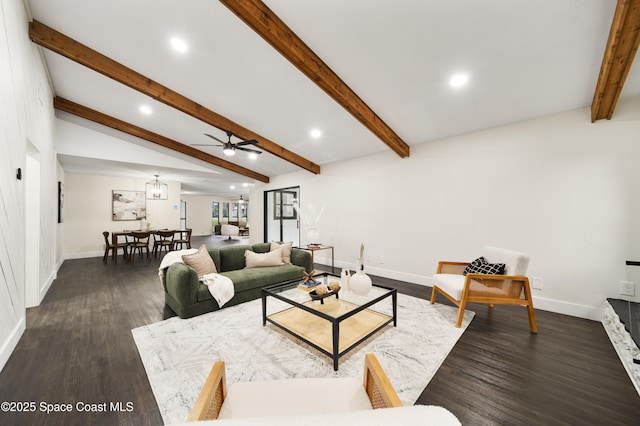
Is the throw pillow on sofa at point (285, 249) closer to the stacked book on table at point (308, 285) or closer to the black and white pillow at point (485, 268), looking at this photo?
the stacked book on table at point (308, 285)

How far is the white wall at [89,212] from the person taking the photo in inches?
257

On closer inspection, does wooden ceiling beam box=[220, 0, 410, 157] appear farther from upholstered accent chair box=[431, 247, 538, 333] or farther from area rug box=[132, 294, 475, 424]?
area rug box=[132, 294, 475, 424]

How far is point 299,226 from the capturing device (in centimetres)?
678

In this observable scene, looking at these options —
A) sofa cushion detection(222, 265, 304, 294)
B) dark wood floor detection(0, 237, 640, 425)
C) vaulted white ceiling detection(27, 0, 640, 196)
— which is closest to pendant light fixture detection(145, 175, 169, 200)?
vaulted white ceiling detection(27, 0, 640, 196)

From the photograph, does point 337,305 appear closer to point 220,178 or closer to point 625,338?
point 625,338

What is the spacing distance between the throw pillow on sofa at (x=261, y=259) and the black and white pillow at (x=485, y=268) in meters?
2.63

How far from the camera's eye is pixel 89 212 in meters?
6.83

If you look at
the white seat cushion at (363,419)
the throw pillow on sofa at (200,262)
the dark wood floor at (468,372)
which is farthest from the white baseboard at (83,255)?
the white seat cushion at (363,419)

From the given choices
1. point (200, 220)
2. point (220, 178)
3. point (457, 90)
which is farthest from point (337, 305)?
point (200, 220)

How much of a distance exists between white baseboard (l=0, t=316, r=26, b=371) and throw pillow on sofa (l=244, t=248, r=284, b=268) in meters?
2.25

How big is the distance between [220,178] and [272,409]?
7359 mm

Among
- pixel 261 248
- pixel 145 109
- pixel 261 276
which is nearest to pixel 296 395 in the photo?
pixel 261 276

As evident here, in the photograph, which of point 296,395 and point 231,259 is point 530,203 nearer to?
point 296,395

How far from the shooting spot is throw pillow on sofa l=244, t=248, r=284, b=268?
372 cm
